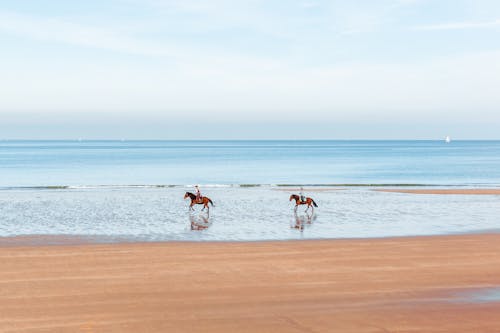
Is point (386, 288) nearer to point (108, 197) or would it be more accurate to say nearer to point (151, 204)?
point (151, 204)

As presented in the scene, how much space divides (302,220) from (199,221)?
4.22 meters

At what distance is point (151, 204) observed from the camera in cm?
3158

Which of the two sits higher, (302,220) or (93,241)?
(302,220)

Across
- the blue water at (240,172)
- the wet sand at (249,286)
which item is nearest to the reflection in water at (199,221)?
the wet sand at (249,286)

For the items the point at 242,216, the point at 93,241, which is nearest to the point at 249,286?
the point at 93,241

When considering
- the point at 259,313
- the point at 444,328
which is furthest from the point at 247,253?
the point at 444,328

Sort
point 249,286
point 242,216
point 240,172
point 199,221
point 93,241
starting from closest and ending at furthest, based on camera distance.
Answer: point 249,286 < point 93,241 < point 199,221 < point 242,216 < point 240,172

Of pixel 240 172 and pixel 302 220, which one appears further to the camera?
pixel 240 172

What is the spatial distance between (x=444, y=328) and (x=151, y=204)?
23.2m

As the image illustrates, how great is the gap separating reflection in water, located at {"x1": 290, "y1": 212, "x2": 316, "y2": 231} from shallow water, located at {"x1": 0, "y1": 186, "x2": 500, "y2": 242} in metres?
0.04

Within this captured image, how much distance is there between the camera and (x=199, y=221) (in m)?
24.6

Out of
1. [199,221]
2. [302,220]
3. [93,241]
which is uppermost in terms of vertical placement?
[302,220]

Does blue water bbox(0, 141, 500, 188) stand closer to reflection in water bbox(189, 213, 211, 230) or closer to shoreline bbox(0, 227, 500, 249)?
reflection in water bbox(189, 213, 211, 230)

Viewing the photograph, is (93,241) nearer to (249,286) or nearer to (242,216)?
(249,286)
